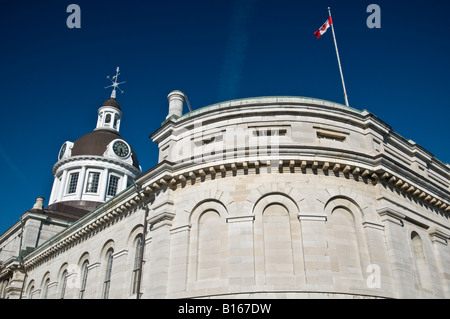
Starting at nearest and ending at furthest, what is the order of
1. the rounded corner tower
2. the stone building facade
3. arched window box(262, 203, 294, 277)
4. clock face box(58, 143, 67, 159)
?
arched window box(262, 203, 294, 277)
the stone building facade
the rounded corner tower
clock face box(58, 143, 67, 159)

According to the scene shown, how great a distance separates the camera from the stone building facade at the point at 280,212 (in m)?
17.8

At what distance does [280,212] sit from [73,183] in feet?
126

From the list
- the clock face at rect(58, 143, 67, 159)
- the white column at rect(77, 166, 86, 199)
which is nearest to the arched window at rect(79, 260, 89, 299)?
the white column at rect(77, 166, 86, 199)

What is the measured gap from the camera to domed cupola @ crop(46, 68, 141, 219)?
48.4 m

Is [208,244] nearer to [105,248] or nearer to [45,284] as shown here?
[105,248]

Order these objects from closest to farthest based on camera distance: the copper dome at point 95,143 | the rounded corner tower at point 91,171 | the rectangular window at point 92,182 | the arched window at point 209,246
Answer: the arched window at point 209,246
the rounded corner tower at point 91,171
the rectangular window at point 92,182
the copper dome at point 95,143

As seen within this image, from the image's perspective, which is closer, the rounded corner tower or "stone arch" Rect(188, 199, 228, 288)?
"stone arch" Rect(188, 199, 228, 288)

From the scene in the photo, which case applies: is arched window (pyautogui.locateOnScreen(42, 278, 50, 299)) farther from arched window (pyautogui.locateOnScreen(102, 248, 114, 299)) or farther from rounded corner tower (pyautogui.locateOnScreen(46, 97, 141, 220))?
rounded corner tower (pyautogui.locateOnScreen(46, 97, 141, 220))

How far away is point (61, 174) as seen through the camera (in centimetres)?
5234

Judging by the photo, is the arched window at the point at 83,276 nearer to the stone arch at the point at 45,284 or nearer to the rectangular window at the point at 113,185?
the stone arch at the point at 45,284

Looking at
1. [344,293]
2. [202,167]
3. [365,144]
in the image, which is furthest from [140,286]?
[365,144]

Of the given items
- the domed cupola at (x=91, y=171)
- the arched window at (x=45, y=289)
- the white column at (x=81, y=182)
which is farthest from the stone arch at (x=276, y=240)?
the white column at (x=81, y=182)

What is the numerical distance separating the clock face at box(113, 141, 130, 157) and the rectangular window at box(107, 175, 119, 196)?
128 inches

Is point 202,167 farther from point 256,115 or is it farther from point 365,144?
point 365,144
